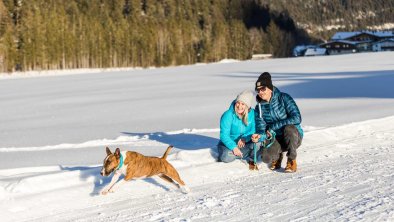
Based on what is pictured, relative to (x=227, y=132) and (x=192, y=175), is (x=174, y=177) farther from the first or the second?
(x=227, y=132)

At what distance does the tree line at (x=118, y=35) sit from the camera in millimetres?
65875

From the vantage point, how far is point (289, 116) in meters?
6.66

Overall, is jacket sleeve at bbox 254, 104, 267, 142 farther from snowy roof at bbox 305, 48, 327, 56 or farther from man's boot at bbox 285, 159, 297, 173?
snowy roof at bbox 305, 48, 327, 56

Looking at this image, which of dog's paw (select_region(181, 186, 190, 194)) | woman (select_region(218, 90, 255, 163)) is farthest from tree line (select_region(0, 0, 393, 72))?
dog's paw (select_region(181, 186, 190, 194))

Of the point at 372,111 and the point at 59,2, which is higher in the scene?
A: the point at 59,2

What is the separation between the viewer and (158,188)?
5898mm

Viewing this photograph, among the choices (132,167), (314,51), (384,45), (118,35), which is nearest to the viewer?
(132,167)

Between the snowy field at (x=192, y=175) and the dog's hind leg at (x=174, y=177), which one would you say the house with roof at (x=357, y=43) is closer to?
the snowy field at (x=192, y=175)

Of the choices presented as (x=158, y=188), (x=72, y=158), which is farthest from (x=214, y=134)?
(x=158, y=188)

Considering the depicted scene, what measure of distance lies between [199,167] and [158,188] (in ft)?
2.89

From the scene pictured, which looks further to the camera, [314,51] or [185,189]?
[314,51]

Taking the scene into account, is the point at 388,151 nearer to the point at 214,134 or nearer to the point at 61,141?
the point at 214,134

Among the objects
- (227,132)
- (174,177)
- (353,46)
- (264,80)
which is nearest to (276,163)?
(227,132)

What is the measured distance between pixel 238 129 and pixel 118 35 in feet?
244
